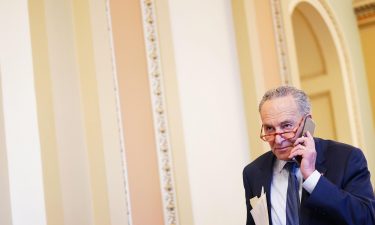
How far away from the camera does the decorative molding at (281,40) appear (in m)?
5.21

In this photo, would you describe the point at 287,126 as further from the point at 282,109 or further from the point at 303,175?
the point at 303,175

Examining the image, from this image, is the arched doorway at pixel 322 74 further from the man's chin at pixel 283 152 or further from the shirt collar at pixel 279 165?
the man's chin at pixel 283 152

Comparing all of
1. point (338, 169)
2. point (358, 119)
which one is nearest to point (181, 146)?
point (338, 169)

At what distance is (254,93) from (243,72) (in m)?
0.24

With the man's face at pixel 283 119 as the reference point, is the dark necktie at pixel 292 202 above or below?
below

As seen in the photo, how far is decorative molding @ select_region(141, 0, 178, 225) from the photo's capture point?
11.6 ft

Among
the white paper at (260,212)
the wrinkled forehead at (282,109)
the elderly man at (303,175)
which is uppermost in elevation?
the wrinkled forehead at (282,109)

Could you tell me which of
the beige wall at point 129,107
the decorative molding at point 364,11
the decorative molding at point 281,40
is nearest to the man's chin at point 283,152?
the beige wall at point 129,107

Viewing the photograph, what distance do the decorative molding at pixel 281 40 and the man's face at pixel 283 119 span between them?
9.48 ft

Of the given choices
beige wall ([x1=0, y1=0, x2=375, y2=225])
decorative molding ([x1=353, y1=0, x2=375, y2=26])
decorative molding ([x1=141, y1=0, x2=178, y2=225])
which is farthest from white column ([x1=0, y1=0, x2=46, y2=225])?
decorative molding ([x1=353, y1=0, x2=375, y2=26])

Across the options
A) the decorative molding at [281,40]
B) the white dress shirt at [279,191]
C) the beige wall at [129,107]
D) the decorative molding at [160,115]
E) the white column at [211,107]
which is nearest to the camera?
the white dress shirt at [279,191]

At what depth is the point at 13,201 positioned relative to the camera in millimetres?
2623

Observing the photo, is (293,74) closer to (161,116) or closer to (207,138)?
(207,138)

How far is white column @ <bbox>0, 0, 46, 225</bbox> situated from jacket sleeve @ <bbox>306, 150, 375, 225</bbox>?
1553 mm
